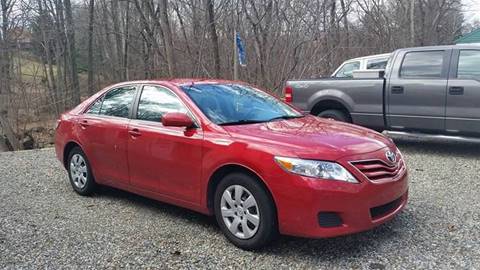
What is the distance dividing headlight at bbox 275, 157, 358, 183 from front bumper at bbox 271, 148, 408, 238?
38mm

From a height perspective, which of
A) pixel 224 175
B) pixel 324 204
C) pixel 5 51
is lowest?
pixel 324 204

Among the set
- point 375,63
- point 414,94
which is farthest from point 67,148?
point 375,63

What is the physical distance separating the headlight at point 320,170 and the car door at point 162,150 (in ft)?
3.42

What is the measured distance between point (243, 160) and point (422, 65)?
16.8 ft

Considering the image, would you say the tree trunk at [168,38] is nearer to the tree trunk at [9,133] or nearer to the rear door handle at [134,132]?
the tree trunk at [9,133]

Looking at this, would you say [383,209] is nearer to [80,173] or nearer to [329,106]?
[80,173]

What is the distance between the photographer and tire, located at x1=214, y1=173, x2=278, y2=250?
3920mm

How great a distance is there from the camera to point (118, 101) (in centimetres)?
570

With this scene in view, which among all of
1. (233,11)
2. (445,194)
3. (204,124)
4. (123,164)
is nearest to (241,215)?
(204,124)

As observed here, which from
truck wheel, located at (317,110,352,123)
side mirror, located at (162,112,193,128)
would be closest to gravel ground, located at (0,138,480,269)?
side mirror, located at (162,112,193,128)

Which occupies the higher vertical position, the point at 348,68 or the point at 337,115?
the point at 348,68

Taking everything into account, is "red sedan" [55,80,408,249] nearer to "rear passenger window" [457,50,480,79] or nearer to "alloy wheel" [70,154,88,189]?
"alloy wheel" [70,154,88,189]

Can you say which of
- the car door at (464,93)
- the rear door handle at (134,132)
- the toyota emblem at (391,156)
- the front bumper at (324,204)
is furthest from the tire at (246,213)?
the car door at (464,93)

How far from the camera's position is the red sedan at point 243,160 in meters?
3.77
